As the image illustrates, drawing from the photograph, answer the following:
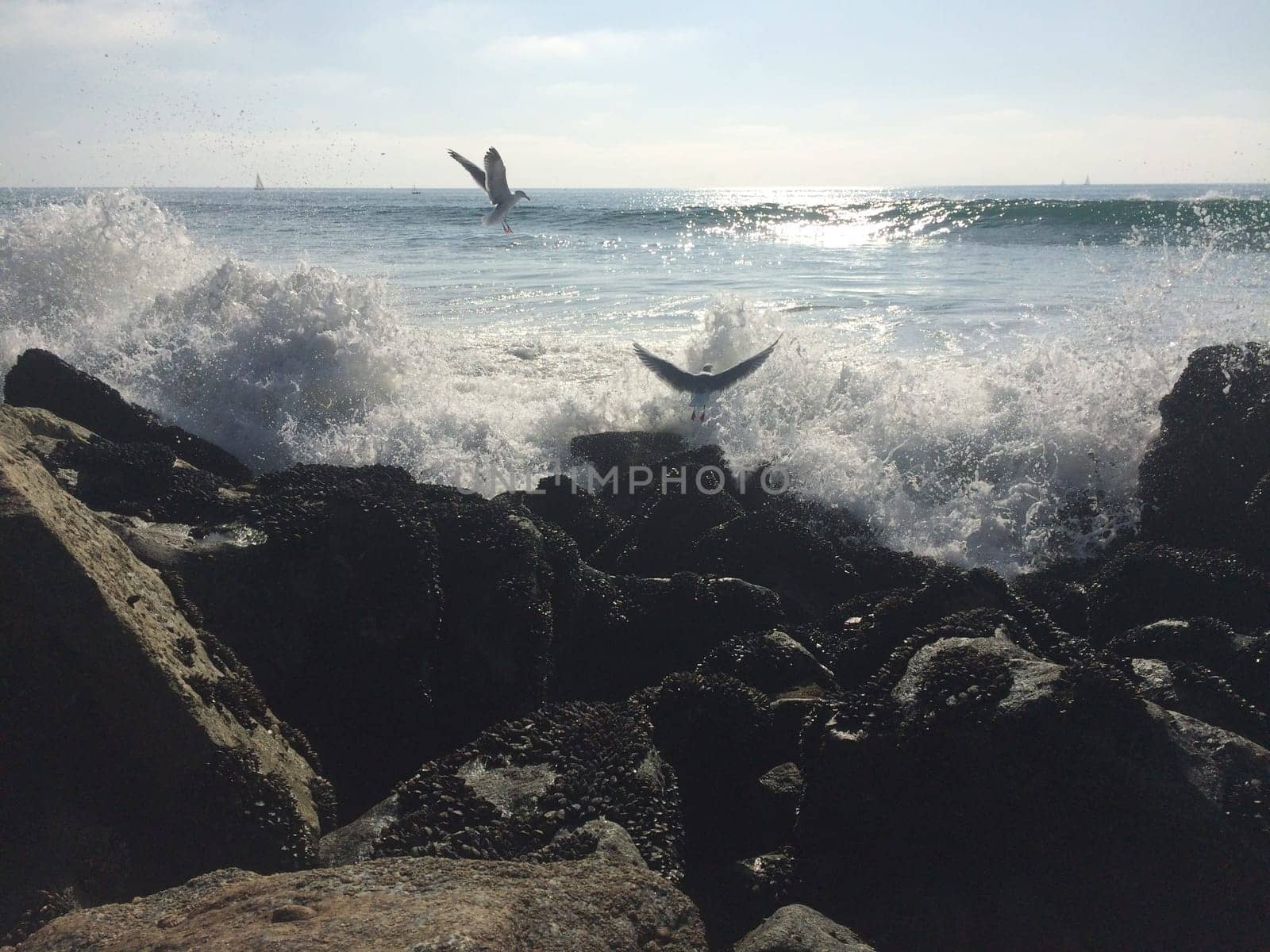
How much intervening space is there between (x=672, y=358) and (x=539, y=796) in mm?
8776

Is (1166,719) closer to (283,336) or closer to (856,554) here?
(856,554)

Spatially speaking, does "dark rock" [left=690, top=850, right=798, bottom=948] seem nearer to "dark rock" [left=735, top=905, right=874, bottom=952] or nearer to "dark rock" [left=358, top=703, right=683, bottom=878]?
"dark rock" [left=358, top=703, right=683, bottom=878]

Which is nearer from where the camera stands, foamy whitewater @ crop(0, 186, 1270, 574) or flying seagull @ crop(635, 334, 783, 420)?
foamy whitewater @ crop(0, 186, 1270, 574)

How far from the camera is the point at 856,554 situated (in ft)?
20.9

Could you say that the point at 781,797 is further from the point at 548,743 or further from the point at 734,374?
the point at 734,374

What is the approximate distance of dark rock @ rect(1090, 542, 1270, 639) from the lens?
489cm

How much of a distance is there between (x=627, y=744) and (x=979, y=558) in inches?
170

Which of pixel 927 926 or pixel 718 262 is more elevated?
pixel 718 262

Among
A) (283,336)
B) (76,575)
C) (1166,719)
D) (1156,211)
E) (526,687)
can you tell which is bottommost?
(526,687)

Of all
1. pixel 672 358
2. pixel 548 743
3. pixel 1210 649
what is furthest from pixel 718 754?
pixel 672 358

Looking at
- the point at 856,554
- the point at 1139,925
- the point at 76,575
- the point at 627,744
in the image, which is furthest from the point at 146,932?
the point at 856,554

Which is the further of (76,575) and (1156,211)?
(1156,211)

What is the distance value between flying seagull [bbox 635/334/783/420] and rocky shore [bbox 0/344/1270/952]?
3287mm

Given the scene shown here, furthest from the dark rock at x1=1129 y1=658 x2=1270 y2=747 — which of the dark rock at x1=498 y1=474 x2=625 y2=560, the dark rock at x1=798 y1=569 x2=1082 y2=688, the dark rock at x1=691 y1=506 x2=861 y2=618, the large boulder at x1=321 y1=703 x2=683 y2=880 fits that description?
the dark rock at x1=498 y1=474 x2=625 y2=560
